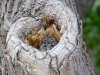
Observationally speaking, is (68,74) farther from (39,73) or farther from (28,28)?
(28,28)

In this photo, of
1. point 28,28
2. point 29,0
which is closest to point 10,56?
point 28,28

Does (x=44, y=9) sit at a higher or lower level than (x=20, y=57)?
higher

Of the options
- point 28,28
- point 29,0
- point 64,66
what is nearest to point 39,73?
point 64,66

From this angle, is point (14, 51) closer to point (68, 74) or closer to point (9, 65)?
point (9, 65)

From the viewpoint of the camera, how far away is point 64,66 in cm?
91

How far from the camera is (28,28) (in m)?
1.04

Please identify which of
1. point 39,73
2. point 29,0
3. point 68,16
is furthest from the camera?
point 29,0

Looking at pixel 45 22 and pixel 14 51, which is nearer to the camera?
pixel 14 51

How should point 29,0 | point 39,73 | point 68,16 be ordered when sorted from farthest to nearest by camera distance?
point 29,0
point 68,16
point 39,73

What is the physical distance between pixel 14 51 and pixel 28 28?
128mm

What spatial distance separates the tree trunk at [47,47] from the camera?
905mm

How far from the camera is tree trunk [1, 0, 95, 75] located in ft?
2.97

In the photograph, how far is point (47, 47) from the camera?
998 mm

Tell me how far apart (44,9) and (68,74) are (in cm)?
27
